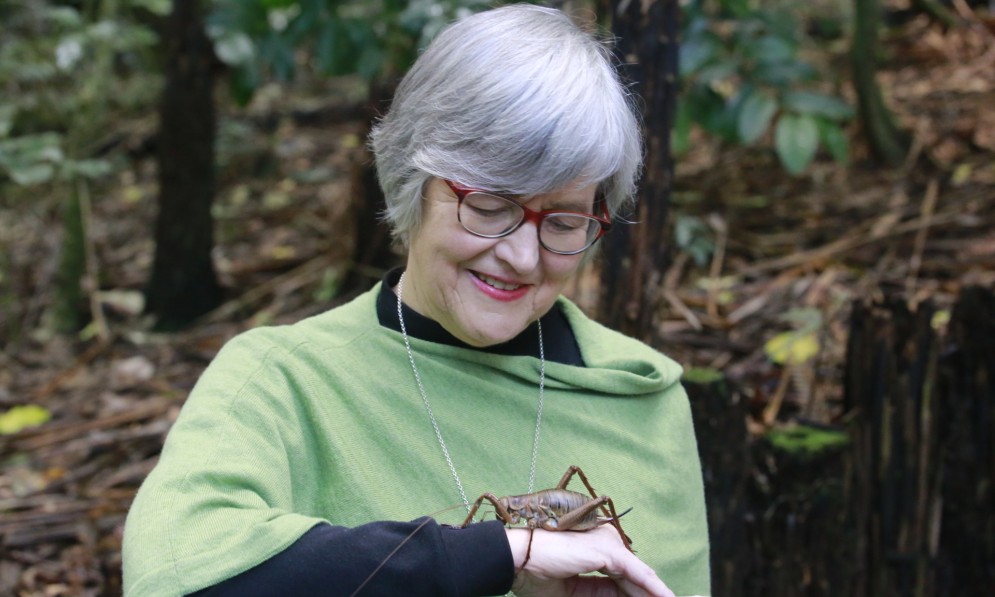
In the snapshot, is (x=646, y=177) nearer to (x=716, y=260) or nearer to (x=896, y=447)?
(x=896, y=447)

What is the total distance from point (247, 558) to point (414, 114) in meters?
0.87

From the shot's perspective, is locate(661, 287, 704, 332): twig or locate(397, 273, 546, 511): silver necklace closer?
locate(397, 273, 546, 511): silver necklace

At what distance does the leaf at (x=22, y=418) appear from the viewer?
4398mm

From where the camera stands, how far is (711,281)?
4996 millimetres

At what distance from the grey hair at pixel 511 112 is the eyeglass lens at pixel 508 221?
0.03m

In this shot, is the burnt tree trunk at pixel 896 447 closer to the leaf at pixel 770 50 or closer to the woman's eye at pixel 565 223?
the leaf at pixel 770 50

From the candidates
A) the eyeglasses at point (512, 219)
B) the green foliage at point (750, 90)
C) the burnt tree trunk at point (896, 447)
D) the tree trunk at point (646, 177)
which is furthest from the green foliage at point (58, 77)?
the burnt tree trunk at point (896, 447)

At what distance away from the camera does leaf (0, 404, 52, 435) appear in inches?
173

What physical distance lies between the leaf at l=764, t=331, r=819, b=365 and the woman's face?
2.25m

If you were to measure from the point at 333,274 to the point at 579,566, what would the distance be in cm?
418

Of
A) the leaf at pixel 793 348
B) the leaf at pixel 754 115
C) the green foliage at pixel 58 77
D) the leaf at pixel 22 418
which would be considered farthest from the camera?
the green foliage at pixel 58 77

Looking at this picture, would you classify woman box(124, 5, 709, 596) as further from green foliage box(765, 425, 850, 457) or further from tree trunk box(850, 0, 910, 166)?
tree trunk box(850, 0, 910, 166)

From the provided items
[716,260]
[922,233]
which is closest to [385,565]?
[716,260]

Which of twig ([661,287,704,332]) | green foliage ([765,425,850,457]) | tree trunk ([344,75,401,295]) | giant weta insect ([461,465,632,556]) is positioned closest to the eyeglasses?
giant weta insect ([461,465,632,556])
